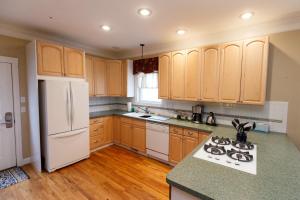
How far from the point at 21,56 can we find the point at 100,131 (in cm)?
225

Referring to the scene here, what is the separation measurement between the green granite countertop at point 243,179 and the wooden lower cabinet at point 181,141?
115cm

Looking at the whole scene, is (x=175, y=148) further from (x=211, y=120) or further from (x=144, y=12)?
(x=144, y=12)

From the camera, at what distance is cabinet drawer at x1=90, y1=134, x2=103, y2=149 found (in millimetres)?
3757

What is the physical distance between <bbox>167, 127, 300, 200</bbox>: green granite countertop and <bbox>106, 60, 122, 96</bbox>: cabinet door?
125 inches

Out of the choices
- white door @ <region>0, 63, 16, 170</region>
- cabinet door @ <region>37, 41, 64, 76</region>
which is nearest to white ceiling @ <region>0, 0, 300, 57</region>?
cabinet door @ <region>37, 41, 64, 76</region>

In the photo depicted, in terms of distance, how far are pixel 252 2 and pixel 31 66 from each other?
354 centimetres

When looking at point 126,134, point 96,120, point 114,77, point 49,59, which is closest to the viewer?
point 49,59

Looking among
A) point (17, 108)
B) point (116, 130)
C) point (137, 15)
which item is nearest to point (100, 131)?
point (116, 130)

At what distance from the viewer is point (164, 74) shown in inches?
133

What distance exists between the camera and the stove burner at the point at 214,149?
165 centimetres

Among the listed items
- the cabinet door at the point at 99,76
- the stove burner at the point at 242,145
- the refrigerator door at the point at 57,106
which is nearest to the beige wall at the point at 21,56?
the refrigerator door at the point at 57,106

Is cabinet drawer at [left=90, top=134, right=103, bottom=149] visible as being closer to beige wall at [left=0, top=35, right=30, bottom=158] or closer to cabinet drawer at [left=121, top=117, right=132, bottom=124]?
cabinet drawer at [left=121, top=117, right=132, bottom=124]

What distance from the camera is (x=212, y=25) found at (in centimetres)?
259

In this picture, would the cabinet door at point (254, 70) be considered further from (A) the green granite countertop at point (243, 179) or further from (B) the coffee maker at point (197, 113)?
(A) the green granite countertop at point (243, 179)
